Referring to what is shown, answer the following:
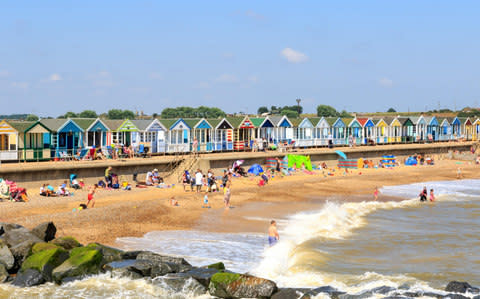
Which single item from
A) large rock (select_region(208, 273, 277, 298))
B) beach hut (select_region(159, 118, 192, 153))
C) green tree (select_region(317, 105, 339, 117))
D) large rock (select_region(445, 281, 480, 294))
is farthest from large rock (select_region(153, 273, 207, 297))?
green tree (select_region(317, 105, 339, 117))

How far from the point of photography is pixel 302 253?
64.4ft

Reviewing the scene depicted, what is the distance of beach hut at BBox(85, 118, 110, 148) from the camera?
1488 inches

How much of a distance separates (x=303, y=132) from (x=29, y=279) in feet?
131

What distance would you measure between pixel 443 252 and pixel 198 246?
8768 mm

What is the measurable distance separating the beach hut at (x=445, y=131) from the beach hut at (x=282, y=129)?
2523cm

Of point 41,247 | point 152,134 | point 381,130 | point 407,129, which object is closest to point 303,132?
point 381,130

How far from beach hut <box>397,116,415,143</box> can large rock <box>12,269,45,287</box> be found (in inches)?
2114

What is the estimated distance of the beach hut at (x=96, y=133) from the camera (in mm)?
37794

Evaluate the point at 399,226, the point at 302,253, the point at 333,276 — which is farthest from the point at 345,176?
the point at 333,276

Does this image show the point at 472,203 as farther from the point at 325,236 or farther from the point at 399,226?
the point at 325,236

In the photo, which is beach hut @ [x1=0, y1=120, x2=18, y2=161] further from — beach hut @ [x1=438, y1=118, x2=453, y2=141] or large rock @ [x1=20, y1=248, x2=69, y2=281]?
beach hut @ [x1=438, y1=118, x2=453, y2=141]

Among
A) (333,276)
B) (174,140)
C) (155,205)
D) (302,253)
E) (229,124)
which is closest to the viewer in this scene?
(333,276)

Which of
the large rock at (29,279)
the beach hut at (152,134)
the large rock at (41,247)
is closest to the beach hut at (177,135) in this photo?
the beach hut at (152,134)

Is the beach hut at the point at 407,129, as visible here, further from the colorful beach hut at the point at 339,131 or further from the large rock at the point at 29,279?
the large rock at the point at 29,279
